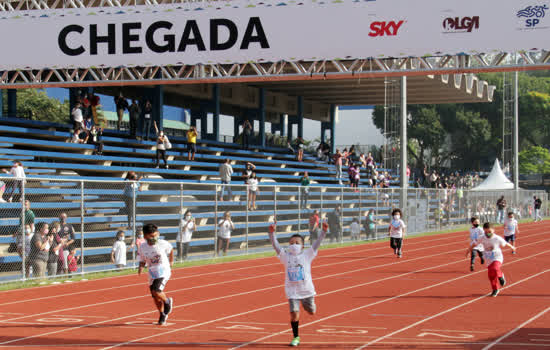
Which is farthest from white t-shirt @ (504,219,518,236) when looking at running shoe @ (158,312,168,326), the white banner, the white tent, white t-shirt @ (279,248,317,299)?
the white tent

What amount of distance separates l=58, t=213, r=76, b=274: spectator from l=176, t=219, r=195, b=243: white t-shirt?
15.3ft

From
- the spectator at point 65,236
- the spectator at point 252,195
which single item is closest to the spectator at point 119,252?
the spectator at point 65,236

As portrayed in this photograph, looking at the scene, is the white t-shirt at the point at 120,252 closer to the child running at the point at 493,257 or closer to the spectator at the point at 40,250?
the spectator at the point at 40,250

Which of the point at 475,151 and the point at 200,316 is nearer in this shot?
the point at 200,316

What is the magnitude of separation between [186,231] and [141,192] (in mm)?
2232

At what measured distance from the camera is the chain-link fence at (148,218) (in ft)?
59.5

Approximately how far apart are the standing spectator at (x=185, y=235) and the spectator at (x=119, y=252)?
2.70 meters

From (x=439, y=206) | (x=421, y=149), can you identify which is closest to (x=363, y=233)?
(x=439, y=206)

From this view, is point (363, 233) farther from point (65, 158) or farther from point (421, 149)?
point (421, 149)

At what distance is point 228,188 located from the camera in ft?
87.4

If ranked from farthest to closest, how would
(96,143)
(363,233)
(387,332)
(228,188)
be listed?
1. (363,233)
2. (96,143)
3. (228,188)
4. (387,332)

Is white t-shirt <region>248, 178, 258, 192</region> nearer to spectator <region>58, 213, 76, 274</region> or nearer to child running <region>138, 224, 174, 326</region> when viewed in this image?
spectator <region>58, 213, 76, 274</region>

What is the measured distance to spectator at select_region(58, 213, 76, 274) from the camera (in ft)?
61.9

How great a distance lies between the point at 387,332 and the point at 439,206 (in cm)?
3584
